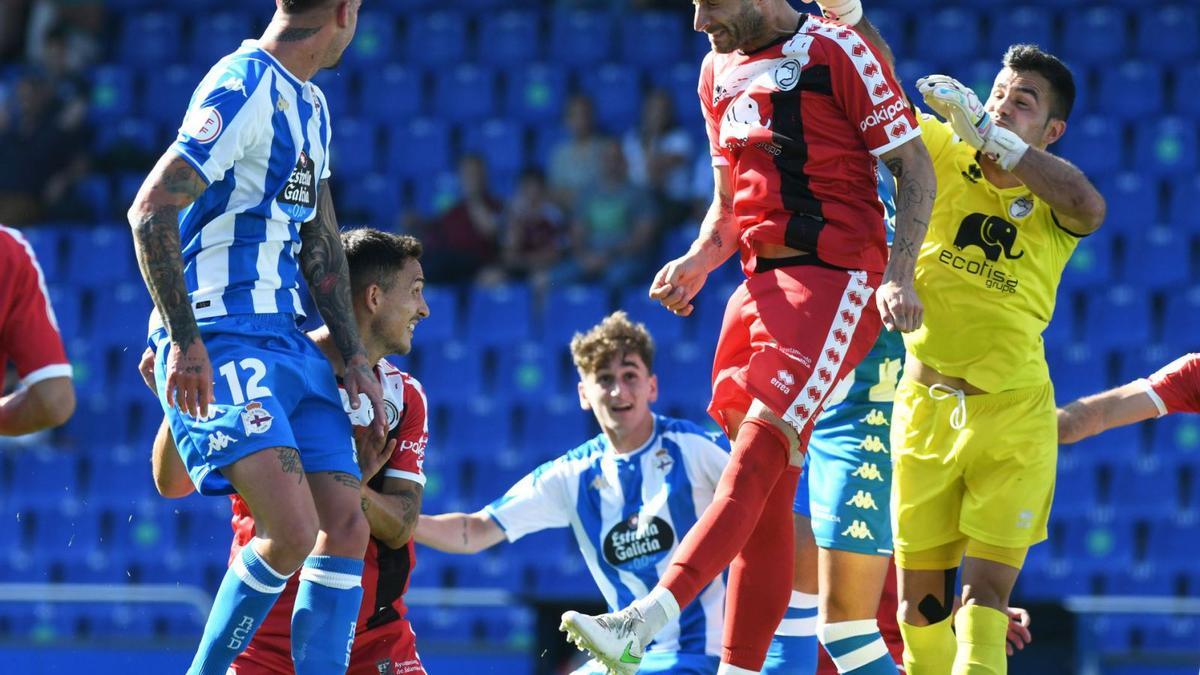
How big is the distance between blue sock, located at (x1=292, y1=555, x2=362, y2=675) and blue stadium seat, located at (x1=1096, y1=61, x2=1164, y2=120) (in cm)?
914

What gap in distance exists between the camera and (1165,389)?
18.8 feet

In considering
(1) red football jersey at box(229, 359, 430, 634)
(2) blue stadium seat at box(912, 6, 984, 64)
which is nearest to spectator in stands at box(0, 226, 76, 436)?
(1) red football jersey at box(229, 359, 430, 634)

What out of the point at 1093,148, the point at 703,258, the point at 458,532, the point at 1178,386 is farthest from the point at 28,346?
the point at 1093,148

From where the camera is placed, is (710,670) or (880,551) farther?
(710,670)

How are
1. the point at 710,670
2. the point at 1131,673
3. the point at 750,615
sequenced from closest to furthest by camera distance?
the point at 750,615 → the point at 710,670 → the point at 1131,673

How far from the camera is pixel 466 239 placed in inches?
483

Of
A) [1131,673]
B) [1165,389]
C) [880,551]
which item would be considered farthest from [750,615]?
[1131,673]

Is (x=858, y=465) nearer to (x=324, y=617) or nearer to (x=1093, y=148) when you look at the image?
(x=324, y=617)

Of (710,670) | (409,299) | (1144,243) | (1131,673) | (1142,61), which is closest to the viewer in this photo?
(409,299)

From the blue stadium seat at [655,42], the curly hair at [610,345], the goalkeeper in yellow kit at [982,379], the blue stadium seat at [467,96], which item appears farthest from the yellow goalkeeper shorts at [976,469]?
the blue stadium seat at [467,96]

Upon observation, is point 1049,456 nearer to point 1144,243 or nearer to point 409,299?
point 409,299

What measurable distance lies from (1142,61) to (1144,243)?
1.87 metres

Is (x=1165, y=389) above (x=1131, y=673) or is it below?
above

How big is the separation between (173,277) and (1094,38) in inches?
388
